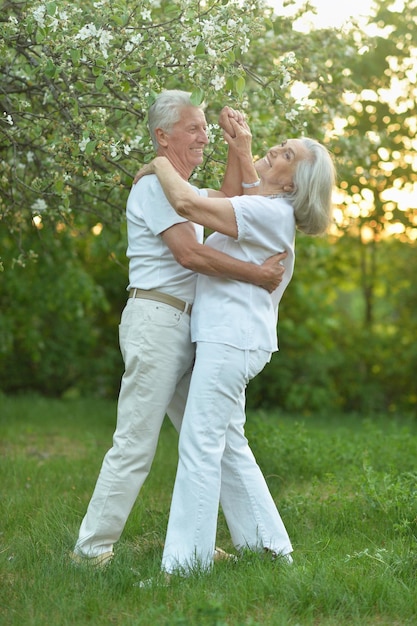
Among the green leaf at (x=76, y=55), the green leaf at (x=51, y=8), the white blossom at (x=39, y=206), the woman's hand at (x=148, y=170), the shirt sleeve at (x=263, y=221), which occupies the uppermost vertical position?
the green leaf at (x=51, y=8)

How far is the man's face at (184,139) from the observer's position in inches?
168

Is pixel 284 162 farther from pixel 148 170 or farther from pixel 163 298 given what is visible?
pixel 163 298

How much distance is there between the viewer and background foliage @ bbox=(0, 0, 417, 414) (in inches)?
191

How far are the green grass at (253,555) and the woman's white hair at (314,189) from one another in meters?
1.63

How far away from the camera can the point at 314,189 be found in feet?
13.7

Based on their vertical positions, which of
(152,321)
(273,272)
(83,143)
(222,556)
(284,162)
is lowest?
(222,556)

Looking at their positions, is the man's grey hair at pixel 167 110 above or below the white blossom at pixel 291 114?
below

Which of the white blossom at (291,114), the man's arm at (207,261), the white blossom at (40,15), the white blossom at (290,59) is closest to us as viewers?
the man's arm at (207,261)

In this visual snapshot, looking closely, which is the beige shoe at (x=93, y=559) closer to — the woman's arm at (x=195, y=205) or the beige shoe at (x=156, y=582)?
the beige shoe at (x=156, y=582)

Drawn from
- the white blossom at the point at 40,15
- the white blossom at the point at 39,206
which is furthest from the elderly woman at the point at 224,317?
the white blossom at the point at 39,206

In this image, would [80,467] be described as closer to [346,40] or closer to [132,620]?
[132,620]

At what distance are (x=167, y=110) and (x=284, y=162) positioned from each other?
24.1 inches

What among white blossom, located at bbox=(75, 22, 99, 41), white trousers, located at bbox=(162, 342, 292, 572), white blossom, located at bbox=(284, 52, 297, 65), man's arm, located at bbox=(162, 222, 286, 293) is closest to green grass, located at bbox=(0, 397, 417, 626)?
white trousers, located at bbox=(162, 342, 292, 572)

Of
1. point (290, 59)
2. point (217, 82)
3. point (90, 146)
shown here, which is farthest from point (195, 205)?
point (290, 59)
